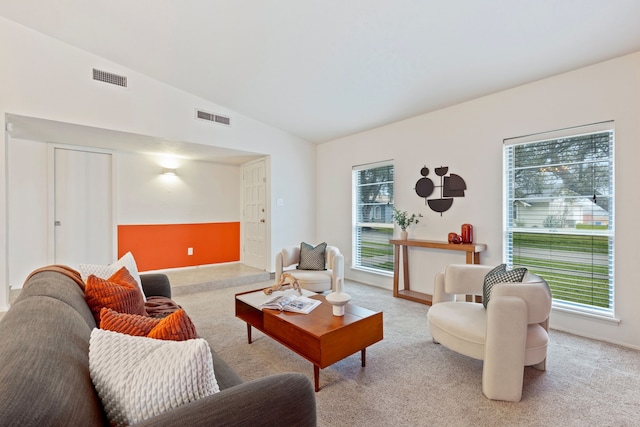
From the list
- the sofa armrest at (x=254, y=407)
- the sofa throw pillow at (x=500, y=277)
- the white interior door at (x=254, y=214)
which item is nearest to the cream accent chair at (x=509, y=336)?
the sofa throw pillow at (x=500, y=277)

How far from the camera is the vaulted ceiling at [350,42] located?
→ 232 centimetres

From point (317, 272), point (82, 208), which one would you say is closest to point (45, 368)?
point (317, 272)

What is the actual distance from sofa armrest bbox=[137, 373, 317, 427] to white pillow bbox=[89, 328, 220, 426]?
2.2 inches

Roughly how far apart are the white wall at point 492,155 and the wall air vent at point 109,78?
321 centimetres

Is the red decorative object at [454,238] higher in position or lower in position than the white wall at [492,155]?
lower

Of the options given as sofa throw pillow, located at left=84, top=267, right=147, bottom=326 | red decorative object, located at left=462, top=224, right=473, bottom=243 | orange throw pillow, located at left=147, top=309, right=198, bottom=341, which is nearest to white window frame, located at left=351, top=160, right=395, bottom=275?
red decorative object, located at left=462, top=224, right=473, bottom=243

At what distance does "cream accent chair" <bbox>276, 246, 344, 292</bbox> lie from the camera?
3.69 m

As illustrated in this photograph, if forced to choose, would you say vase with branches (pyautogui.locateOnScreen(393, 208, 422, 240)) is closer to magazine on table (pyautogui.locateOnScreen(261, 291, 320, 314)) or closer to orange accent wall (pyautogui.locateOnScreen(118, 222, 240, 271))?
magazine on table (pyautogui.locateOnScreen(261, 291, 320, 314))

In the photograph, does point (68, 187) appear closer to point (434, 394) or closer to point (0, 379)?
point (0, 379)

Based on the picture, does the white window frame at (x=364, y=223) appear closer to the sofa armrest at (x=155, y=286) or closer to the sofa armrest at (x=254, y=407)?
the sofa armrest at (x=155, y=286)

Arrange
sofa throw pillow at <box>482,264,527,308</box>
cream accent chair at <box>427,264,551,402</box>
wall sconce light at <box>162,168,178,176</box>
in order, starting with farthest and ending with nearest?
wall sconce light at <box>162,168,178,176</box>, sofa throw pillow at <box>482,264,527,308</box>, cream accent chair at <box>427,264,551,402</box>

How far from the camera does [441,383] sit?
2.06 metres

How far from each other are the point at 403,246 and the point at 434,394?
7.98 feet

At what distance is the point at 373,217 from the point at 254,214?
7.45ft
